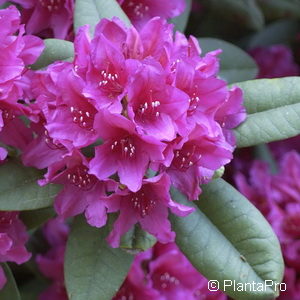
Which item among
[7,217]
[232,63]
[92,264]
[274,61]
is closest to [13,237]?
[7,217]

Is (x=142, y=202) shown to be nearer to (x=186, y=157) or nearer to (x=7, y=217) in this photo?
(x=186, y=157)

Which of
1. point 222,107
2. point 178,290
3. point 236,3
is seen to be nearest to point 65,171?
point 222,107

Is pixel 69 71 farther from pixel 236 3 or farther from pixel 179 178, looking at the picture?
pixel 236 3

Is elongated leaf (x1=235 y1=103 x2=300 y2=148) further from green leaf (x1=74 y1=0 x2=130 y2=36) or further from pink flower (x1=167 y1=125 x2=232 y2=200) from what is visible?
green leaf (x1=74 y1=0 x2=130 y2=36)

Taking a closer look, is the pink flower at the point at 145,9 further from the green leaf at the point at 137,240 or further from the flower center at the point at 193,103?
the green leaf at the point at 137,240

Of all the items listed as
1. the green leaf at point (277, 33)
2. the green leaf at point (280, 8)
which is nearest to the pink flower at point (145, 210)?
the green leaf at point (280, 8)

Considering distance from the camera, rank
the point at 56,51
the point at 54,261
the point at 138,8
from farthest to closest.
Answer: the point at 54,261 < the point at 138,8 < the point at 56,51
